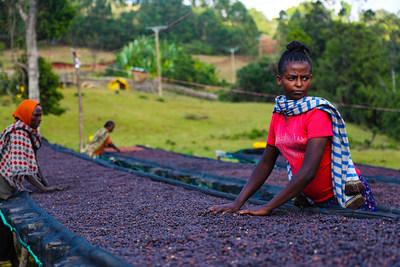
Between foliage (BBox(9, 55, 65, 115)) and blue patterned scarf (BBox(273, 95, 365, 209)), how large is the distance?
42.7 ft

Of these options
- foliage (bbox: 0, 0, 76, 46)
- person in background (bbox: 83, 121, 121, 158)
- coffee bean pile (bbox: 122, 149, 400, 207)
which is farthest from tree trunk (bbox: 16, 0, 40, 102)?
coffee bean pile (bbox: 122, 149, 400, 207)

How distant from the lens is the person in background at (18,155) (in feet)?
11.4

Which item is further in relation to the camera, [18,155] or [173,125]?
[173,125]

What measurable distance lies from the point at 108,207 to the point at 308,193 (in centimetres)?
145

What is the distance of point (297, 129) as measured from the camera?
6.49 feet

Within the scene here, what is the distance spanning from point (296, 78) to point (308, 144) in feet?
1.18

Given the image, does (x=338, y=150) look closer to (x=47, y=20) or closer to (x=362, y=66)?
(x=47, y=20)

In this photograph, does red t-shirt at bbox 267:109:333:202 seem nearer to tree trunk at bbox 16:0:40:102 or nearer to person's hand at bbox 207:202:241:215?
person's hand at bbox 207:202:241:215

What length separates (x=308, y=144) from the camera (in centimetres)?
190

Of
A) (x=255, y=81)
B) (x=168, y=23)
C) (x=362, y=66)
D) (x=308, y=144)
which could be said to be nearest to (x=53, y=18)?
(x=308, y=144)

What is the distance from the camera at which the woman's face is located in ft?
6.47

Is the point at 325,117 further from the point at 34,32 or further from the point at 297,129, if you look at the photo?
the point at 34,32

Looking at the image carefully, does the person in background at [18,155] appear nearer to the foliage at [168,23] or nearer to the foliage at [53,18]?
the foliage at [53,18]

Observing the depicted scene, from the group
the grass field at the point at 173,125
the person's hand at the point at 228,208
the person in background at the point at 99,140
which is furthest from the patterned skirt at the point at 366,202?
the grass field at the point at 173,125
